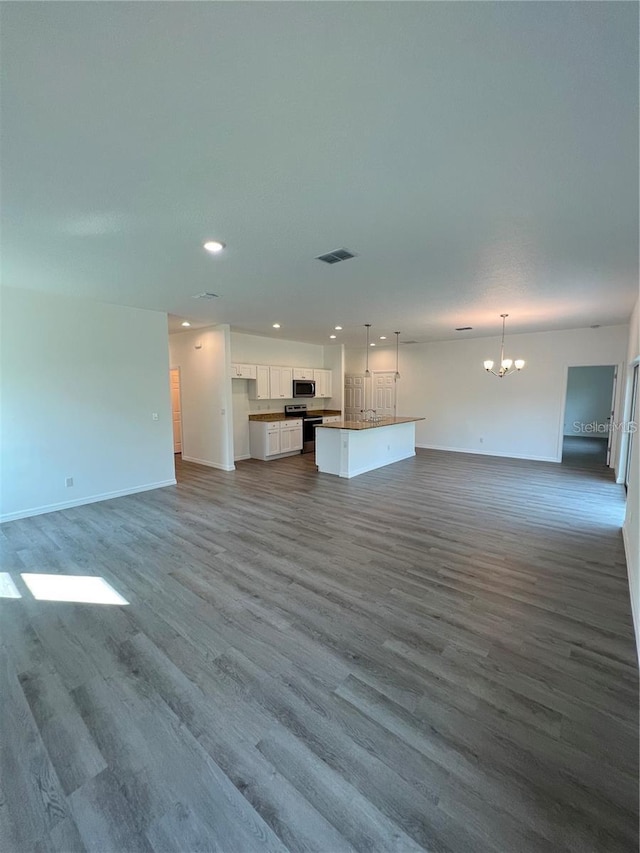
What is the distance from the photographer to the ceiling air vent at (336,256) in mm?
3124

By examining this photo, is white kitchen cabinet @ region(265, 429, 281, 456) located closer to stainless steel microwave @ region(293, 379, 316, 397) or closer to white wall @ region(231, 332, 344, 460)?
white wall @ region(231, 332, 344, 460)

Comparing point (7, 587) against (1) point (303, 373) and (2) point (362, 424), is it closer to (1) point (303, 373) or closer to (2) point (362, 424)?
(2) point (362, 424)

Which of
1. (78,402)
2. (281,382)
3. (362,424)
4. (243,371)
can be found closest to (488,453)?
(362,424)

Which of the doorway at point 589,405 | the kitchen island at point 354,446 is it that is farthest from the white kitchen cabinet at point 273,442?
the doorway at point 589,405

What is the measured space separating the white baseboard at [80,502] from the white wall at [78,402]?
0.01 meters

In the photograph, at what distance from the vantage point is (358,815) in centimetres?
132

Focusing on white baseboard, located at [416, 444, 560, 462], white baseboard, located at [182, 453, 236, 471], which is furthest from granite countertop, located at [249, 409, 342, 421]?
white baseboard, located at [416, 444, 560, 462]

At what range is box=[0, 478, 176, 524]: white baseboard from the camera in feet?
14.4

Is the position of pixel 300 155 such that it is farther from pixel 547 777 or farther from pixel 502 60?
pixel 547 777

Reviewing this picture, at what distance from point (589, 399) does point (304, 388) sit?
9.39 m

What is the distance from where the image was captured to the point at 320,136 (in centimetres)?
170

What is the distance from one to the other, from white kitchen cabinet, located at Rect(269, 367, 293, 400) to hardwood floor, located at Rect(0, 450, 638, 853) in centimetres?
499

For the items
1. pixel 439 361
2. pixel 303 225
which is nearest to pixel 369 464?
pixel 439 361

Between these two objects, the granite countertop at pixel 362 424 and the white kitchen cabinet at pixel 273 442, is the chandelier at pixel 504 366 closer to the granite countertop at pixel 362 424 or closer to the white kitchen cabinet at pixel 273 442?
the granite countertop at pixel 362 424
